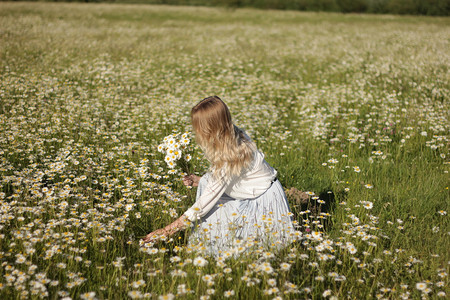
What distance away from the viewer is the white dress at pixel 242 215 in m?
2.99

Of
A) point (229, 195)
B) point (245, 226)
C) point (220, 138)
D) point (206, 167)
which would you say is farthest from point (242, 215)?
point (206, 167)

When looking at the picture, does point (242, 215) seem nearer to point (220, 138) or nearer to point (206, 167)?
point (220, 138)

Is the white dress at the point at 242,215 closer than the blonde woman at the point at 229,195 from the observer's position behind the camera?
Yes

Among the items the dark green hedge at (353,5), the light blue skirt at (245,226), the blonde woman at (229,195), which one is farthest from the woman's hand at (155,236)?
the dark green hedge at (353,5)

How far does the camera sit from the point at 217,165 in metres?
3.39

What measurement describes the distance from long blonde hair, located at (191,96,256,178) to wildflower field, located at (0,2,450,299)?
2.37ft

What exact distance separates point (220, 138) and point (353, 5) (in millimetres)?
43776

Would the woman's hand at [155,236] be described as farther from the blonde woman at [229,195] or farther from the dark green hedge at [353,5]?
the dark green hedge at [353,5]

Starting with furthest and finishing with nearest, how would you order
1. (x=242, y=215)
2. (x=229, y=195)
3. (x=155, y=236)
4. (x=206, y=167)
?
(x=206, y=167)
(x=229, y=195)
(x=242, y=215)
(x=155, y=236)

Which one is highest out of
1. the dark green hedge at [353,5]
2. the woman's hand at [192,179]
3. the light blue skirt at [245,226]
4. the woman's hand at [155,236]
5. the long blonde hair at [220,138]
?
the dark green hedge at [353,5]

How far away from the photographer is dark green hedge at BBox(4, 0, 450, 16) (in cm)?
3841

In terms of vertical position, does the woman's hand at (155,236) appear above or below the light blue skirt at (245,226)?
below

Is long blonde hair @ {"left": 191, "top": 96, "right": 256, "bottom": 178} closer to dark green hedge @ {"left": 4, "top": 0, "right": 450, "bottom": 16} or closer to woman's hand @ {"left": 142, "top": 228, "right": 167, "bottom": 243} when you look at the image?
woman's hand @ {"left": 142, "top": 228, "right": 167, "bottom": 243}

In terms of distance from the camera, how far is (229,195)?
12.0 feet
